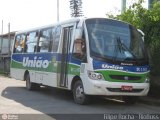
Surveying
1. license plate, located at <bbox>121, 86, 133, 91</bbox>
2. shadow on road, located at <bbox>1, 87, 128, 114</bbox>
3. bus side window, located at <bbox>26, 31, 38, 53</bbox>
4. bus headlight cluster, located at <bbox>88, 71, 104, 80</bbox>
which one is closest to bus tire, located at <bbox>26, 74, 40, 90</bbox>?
bus side window, located at <bbox>26, 31, 38, 53</bbox>

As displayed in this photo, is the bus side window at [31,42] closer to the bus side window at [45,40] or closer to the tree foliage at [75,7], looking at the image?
the bus side window at [45,40]

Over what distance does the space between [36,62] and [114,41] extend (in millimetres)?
5157

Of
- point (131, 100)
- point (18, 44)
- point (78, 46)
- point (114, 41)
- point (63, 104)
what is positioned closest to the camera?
point (114, 41)

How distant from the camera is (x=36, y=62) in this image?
56.6 ft

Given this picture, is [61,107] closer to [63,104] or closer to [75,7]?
[63,104]

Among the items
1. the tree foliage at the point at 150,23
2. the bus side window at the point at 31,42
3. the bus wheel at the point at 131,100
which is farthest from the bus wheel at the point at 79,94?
the bus side window at the point at 31,42

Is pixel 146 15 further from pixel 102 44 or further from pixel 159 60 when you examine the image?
pixel 102 44

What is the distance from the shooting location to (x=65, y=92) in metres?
17.5

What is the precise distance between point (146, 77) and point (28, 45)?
23.8 ft

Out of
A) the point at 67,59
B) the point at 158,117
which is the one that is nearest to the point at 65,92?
the point at 67,59

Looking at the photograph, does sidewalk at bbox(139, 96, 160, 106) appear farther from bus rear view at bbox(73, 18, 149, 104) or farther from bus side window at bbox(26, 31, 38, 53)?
bus side window at bbox(26, 31, 38, 53)

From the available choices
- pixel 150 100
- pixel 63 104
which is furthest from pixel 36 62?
pixel 150 100

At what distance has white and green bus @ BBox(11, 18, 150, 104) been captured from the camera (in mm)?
12508

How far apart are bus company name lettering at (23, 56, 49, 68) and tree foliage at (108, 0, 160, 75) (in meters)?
3.74
